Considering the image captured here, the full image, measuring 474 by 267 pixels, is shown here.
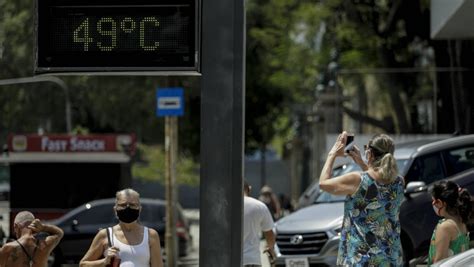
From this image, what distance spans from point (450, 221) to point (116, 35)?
116 inches

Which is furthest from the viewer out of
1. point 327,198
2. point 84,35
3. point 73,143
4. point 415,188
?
point 73,143

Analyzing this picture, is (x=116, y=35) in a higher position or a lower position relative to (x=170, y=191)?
higher

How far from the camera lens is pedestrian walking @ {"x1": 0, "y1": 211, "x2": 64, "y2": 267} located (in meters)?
9.06

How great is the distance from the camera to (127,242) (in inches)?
317

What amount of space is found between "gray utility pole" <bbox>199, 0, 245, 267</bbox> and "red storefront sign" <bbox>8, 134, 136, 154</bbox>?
1871cm

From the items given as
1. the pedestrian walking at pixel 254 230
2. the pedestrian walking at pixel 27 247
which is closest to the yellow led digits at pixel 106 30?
the pedestrian walking at pixel 27 247

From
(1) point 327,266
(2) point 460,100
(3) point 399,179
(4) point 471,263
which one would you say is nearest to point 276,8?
(2) point 460,100

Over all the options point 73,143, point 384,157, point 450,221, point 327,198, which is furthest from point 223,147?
point 73,143

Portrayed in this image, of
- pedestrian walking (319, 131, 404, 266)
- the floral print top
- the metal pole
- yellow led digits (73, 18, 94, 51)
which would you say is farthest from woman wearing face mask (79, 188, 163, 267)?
the metal pole

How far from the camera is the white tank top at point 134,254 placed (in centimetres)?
796

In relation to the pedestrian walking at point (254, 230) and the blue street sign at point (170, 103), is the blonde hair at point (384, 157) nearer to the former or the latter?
the pedestrian walking at point (254, 230)

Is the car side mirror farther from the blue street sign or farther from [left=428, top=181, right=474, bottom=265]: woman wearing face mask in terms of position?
the blue street sign

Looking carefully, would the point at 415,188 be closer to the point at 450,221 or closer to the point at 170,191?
the point at 450,221

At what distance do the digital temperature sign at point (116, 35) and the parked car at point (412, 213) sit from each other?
20.6ft
